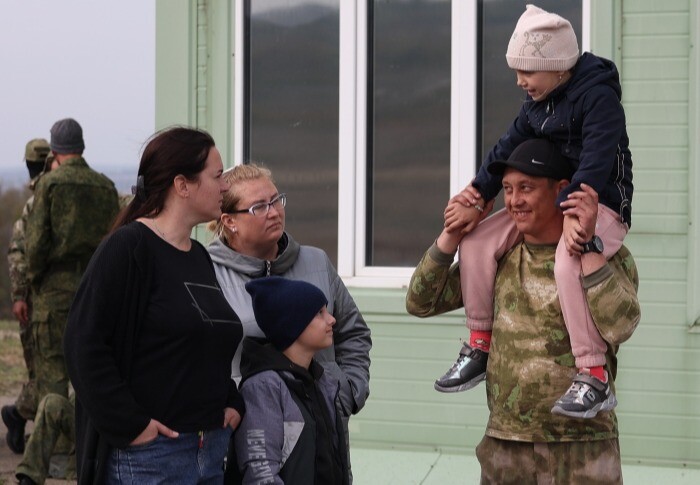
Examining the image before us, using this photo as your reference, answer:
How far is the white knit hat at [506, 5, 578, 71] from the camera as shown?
3.93 meters

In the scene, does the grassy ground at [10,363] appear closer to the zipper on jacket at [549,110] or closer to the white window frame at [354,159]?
the white window frame at [354,159]

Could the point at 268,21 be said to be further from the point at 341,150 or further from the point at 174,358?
the point at 174,358

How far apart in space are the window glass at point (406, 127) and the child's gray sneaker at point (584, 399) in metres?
3.46

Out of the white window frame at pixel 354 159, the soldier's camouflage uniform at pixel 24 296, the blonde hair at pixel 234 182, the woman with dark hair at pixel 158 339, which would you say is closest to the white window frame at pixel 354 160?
the white window frame at pixel 354 159

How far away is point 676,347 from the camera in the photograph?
666cm

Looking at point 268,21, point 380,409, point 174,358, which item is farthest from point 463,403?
point 174,358

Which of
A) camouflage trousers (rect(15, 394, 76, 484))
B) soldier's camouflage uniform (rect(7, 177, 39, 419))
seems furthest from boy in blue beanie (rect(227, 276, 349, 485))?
soldier's camouflage uniform (rect(7, 177, 39, 419))

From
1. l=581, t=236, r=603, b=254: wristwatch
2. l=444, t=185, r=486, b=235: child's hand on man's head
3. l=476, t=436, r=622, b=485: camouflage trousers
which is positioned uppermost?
l=444, t=185, r=486, b=235: child's hand on man's head

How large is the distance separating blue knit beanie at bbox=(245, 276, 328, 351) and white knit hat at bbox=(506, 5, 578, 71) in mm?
945

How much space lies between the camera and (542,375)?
392cm

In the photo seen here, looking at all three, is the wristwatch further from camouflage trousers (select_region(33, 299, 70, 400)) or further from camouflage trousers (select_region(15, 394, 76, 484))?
camouflage trousers (select_region(33, 299, 70, 400))

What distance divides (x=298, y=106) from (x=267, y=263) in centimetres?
345

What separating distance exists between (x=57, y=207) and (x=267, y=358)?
3867 millimetres

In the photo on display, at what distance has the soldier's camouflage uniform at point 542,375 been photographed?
12.6 ft
